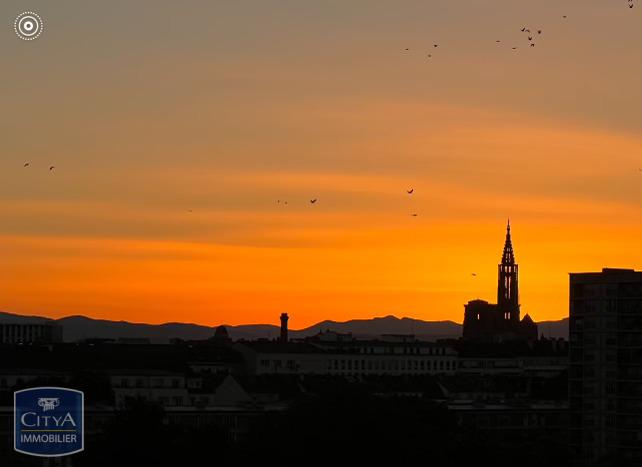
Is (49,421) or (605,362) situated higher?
(605,362)

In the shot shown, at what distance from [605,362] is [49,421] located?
116 metres

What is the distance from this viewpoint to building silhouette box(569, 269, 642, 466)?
180250mm

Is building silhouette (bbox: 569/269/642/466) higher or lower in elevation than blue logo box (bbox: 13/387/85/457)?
higher

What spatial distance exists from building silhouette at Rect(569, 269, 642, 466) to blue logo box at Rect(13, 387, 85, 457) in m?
106

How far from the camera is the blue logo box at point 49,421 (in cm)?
7362

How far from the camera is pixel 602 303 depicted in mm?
187875

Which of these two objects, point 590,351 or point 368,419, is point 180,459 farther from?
point 590,351

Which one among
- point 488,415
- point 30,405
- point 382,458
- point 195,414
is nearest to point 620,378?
point 488,415

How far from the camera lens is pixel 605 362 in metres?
186

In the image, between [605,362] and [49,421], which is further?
[605,362]

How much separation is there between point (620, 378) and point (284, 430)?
4775 centimetres

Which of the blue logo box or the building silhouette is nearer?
the blue logo box

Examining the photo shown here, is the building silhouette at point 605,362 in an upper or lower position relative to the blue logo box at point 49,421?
upper

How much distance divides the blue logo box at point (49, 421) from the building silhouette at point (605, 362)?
10600cm
